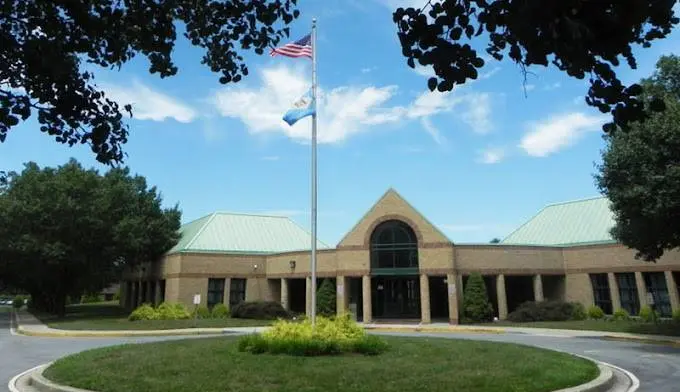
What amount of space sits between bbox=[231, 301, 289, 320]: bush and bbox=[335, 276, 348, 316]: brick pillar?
3827mm

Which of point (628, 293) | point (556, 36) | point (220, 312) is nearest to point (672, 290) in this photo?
point (628, 293)

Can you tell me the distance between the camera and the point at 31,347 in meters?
20.2

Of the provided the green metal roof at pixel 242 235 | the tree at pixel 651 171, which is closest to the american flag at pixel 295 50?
the tree at pixel 651 171

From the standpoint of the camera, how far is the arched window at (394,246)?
3362 cm

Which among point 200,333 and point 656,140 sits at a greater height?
point 656,140

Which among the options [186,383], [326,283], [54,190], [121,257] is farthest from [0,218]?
[186,383]

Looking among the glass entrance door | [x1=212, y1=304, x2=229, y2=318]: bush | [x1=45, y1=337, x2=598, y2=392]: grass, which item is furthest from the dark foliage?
[x1=212, y1=304, x2=229, y2=318]: bush

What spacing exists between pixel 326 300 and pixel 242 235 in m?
11.9

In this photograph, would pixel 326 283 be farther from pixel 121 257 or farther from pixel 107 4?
pixel 107 4

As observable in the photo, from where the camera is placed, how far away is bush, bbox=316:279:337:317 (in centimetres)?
3431

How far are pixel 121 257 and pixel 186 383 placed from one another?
3508 cm

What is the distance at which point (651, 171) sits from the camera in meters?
17.9

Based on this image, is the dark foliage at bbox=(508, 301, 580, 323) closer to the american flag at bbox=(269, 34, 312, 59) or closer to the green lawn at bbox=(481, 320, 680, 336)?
the green lawn at bbox=(481, 320, 680, 336)

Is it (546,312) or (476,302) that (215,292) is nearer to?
(476,302)
